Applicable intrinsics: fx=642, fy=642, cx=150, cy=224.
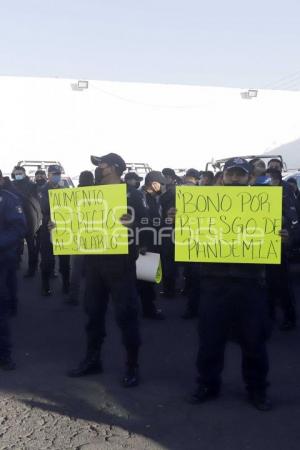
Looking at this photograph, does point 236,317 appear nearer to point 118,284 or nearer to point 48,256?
point 118,284

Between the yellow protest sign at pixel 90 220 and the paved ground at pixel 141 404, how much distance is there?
113 centimetres

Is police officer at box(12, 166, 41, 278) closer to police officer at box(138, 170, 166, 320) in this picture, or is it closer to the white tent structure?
police officer at box(138, 170, 166, 320)

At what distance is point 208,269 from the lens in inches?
188

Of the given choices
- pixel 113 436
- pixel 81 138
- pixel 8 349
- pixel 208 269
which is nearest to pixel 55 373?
pixel 8 349

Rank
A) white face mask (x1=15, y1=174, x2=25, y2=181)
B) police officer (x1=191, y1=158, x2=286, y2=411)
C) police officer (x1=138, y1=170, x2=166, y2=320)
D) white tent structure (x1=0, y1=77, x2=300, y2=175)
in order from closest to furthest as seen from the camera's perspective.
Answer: police officer (x1=191, y1=158, x2=286, y2=411) < police officer (x1=138, y1=170, x2=166, y2=320) < white face mask (x1=15, y1=174, x2=25, y2=181) < white tent structure (x1=0, y1=77, x2=300, y2=175)

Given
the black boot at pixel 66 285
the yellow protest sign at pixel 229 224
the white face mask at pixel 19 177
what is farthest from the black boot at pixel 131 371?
the white face mask at pixel 19 177

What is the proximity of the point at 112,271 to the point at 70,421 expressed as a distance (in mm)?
1203

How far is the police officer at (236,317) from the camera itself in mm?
4699

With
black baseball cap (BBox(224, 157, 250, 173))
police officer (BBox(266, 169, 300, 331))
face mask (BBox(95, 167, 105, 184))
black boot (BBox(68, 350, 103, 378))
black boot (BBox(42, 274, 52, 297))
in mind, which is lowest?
black boot (BBox(42, 274, 52, 297))

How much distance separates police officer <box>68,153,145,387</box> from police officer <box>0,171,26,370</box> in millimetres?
828

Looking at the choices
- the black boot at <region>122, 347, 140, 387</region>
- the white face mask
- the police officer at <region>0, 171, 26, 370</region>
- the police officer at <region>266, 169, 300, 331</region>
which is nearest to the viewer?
the black boot at <region>122, 347, 140, 387</region>

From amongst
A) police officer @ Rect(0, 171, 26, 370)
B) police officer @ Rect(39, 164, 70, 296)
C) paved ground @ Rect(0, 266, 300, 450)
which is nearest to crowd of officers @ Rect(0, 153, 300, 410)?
police officer @ Rect(0, 171, 26, 370)

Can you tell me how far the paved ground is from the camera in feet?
14.0

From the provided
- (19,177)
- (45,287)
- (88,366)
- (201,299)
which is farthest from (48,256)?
(201,299)
